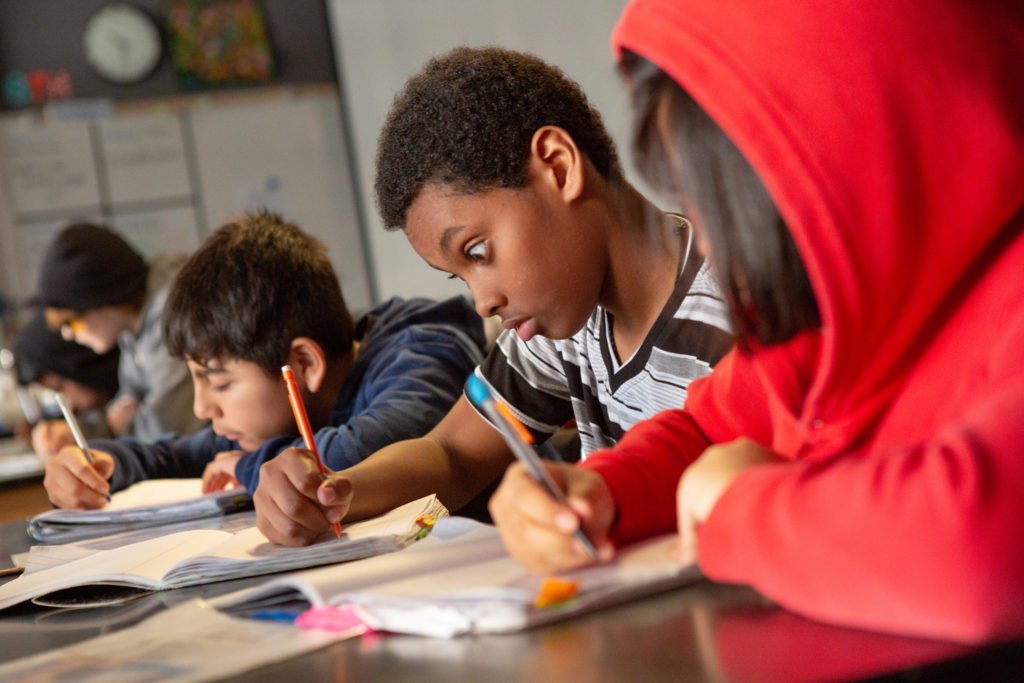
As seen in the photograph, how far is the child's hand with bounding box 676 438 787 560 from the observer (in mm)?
560

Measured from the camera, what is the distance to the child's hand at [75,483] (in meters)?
1.43

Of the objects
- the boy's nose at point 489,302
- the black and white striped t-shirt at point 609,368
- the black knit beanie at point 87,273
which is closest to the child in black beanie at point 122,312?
the black knit beanie at point 87,273

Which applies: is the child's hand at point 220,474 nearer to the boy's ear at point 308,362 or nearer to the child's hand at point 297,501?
the boy's ear at point 308,362

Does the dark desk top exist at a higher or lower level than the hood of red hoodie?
lower

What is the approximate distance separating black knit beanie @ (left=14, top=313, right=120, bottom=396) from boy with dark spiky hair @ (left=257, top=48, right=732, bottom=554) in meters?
2.42

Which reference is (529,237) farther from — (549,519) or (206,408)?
(206,408)

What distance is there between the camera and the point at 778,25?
566 millimetres

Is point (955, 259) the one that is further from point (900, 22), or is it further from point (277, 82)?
point (277, 82)

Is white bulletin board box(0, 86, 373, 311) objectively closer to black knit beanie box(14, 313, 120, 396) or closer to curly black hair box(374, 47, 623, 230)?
black knit beanie box(14, 313, 120, 396)

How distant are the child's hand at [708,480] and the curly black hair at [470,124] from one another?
0.49m

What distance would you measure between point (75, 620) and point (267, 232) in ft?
2.87

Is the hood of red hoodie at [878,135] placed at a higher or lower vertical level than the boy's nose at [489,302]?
higher

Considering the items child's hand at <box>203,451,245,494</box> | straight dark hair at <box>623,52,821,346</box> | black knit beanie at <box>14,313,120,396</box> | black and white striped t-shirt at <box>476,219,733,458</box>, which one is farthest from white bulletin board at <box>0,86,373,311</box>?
straight dark hair at <box>623,52,821,346</box>

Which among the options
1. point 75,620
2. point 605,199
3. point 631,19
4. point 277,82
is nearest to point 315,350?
point 605,199
